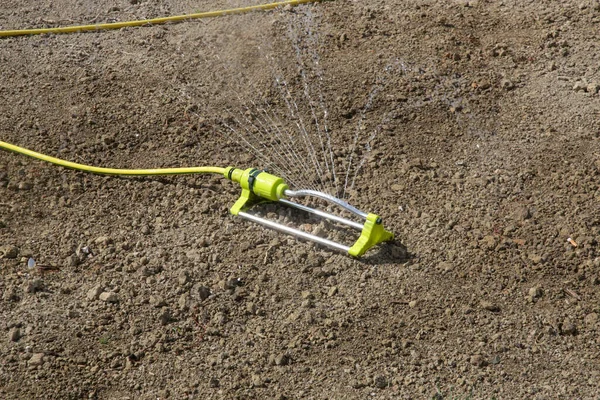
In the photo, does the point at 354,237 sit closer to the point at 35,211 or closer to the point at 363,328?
the point at 363,328

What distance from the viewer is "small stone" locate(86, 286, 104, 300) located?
3.19 metres

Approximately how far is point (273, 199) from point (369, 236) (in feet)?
1.60

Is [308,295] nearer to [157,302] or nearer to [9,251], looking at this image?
[157,302]

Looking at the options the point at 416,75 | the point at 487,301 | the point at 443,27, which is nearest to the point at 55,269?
the point at 487,301

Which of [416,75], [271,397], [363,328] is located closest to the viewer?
[271,397]

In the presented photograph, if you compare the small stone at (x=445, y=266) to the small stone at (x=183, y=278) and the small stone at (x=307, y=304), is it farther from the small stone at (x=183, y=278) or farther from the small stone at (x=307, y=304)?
the small stone at (x=183, y=278)

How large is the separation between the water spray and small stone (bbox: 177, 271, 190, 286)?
391mm

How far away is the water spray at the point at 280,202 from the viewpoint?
320 cm

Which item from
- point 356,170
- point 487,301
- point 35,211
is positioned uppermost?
point 35,211

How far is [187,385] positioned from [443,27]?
264cm

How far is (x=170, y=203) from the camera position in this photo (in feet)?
12.0

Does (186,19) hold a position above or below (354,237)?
above

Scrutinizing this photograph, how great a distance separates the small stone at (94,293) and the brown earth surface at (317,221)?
2 centimetres

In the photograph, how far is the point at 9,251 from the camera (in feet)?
11.2
